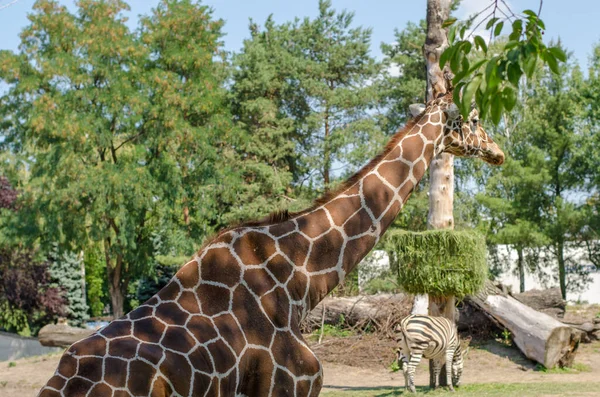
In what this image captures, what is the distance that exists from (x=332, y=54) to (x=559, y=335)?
78.1ft

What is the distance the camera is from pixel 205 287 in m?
5.17

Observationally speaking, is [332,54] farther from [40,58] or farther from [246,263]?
[246,263]

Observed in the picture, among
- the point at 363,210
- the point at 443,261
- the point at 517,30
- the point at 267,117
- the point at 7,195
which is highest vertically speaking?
the point at 267,117

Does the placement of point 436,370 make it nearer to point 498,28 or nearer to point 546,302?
point 546,302

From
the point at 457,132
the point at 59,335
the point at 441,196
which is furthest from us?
the point at 59,335

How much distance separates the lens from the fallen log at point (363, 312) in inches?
672

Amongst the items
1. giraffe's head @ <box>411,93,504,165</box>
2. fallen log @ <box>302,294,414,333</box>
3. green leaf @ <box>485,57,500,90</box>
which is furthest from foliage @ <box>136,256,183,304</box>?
green leaf @ <box>485,57,500,90</box>

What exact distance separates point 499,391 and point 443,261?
7.09 ft

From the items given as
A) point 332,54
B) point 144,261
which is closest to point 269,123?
point 332,54

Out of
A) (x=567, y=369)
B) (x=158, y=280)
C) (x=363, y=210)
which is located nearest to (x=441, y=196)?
(x=567, y=369)

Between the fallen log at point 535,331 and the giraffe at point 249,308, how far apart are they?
9277 millimetres

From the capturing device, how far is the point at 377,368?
49.7 feet

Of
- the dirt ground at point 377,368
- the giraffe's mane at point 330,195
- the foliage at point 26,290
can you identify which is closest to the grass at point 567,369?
the dirt ground at point 377,368

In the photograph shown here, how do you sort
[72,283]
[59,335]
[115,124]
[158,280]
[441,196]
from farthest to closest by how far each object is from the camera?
[72,283], [158,280], [115,124], [59,335], [441,196]
